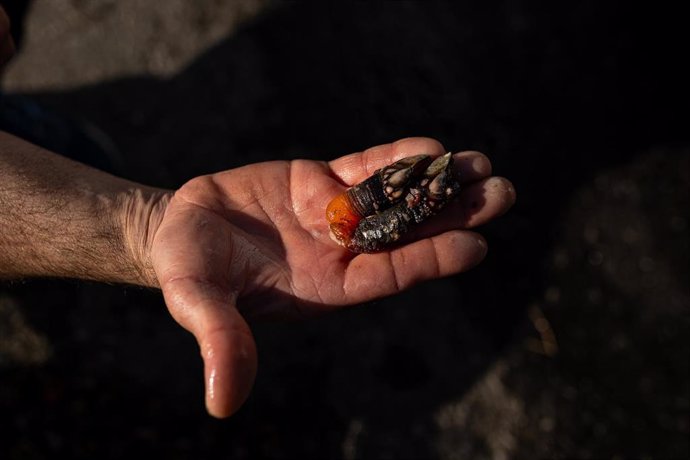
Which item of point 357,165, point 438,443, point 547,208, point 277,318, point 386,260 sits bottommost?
point 438,443

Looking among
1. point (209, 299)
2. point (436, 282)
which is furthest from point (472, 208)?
point (209, 299)

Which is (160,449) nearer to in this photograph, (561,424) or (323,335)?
(323,335)

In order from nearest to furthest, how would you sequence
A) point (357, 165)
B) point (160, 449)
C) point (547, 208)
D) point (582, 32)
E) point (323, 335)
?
point (357, 165)
point (160, 449)
point (323, 335)
point (547, 208)
point (582, 32)

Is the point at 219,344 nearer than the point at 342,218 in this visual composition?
Yes

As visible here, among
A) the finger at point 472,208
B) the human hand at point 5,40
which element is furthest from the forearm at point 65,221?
the finger at point 472,208

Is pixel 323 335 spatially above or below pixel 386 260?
below

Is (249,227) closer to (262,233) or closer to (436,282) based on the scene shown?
(262,233)

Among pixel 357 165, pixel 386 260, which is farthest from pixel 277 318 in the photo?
pixel 357 165
